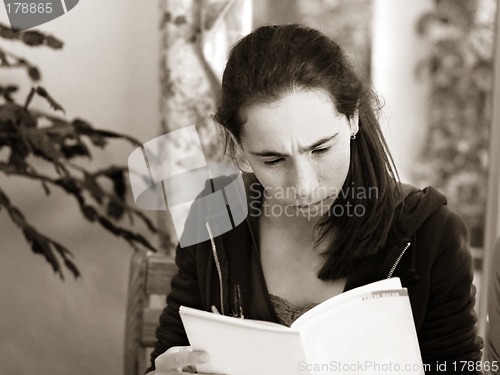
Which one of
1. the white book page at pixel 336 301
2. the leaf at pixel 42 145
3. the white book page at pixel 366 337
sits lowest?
the white book page at pixel 366 337

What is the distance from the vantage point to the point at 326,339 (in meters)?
0.97

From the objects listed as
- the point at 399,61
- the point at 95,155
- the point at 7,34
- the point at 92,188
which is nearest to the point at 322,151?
the point at 92,188

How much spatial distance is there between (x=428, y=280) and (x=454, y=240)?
0.09 metres

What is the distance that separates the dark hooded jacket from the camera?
1.17 metres

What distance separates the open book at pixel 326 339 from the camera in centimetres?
95

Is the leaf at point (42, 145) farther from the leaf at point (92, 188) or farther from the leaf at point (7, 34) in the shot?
the leaf at point (7, 34)

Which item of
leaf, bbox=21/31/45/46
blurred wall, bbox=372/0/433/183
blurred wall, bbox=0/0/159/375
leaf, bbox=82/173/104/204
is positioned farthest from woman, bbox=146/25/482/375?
blurred wall, bbox=372/0/433/183

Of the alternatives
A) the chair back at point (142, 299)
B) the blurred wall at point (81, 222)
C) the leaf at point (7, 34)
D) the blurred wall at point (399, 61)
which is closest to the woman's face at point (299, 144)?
the chair back at point (142, 299)

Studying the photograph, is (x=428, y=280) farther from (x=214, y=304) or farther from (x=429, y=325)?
(x=214, y=304)

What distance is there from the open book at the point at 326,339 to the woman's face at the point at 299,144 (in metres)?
0.21

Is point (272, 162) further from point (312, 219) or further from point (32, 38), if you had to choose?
point (32, 38)

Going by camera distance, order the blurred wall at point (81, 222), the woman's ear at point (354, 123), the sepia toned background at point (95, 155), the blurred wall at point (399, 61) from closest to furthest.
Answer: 1. the woman's ear at point (354, 123)
2. the sepia toned background at point (95, 155)
3. the blurred wall at point (81, 222)
4. the blurred wall at point (399, 61)

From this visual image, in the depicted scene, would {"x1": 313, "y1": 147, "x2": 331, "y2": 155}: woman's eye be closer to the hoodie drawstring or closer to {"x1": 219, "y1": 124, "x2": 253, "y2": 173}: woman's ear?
{"x1": 219, "y1": 124, "x2": 253, "y2": 173}: woman's ear

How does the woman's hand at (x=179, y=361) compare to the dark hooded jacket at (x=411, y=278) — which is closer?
the woman's hand at (x=179, y=361)
